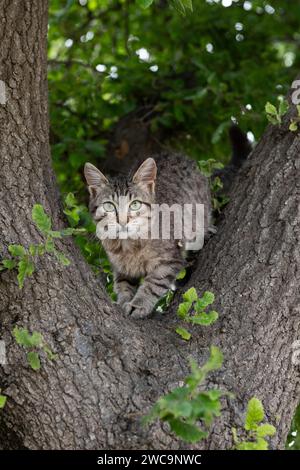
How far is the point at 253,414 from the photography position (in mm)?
2654

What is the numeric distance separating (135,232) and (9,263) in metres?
1.50

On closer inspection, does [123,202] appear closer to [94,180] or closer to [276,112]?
[94,180]

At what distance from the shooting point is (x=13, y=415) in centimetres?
280

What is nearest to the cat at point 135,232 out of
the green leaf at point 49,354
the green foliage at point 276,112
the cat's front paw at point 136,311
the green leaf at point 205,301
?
the cat's front paw at point 136,311

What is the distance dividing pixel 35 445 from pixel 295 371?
1274 mm

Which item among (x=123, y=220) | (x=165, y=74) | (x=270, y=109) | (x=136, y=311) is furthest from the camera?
(x=165, y=74)

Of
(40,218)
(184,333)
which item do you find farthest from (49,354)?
(184,333)

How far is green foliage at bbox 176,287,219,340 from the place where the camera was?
3.03 m

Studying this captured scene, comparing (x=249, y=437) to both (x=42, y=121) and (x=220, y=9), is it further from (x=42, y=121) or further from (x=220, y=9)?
(x=220, y=9)

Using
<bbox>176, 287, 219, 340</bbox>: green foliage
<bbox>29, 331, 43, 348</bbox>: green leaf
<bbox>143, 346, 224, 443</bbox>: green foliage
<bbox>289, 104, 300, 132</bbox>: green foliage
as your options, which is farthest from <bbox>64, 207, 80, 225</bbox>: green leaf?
<bbox>289, 104, 300, 132</bbox>: green foliage

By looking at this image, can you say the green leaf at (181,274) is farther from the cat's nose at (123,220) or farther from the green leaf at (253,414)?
the green leaf at (253,414)

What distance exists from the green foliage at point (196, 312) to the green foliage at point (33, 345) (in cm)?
67

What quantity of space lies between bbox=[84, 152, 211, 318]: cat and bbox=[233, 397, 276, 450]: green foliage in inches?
57.9

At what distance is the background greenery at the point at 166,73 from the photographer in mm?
5230
